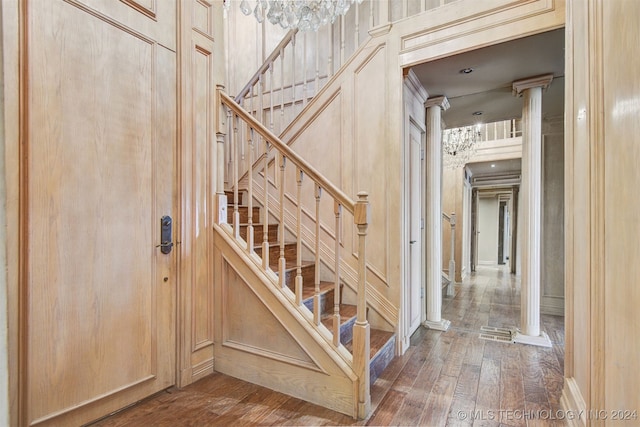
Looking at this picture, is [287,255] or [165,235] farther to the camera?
[287,255]

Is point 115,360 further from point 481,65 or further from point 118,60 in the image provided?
point 481,65

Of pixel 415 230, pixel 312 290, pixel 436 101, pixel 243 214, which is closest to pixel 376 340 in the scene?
pixel 312 290

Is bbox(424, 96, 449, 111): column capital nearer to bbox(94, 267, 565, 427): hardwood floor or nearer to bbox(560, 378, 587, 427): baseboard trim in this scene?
bbox(94, 267, 565, 427): hardwood floor

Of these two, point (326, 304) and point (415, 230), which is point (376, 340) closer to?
point (326, 304)

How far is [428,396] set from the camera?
202 cm

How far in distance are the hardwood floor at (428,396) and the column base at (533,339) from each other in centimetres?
7

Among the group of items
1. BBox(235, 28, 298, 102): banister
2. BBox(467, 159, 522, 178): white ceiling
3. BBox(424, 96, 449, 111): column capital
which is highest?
BBox(235, 28, 298, 102): banister

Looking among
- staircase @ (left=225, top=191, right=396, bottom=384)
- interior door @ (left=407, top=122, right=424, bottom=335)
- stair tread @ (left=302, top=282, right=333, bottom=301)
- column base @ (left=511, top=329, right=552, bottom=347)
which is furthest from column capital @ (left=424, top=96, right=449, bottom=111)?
column base @ (left=511, top=329, right=552, bottom=347)

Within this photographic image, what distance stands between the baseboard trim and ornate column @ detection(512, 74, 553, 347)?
1.19m

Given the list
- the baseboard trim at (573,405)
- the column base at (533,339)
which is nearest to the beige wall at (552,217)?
the column base at (533,339)

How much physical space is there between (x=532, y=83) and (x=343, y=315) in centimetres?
282

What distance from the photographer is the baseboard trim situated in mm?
1533

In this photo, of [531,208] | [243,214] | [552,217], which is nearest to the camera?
[531,208]

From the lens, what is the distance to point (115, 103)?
178cm
